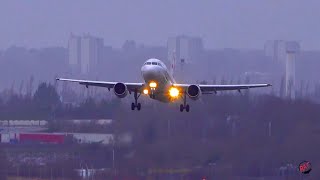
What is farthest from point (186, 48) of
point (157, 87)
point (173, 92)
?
point (157, 87)

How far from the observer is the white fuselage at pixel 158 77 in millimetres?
58656

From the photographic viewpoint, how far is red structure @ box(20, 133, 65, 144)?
67312mm

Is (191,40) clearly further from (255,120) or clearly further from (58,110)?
(255,120)

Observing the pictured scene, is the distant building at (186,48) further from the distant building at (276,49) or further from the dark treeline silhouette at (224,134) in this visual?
the dark treeline silhouette at (224,134)

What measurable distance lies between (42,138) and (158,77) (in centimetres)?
1170

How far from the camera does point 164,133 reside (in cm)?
6425

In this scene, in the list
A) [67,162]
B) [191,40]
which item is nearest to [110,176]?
[67,162]

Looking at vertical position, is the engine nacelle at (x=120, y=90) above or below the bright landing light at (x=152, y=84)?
below

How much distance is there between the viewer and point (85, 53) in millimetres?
143750

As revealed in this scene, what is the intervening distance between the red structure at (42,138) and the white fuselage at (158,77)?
8.46 meters

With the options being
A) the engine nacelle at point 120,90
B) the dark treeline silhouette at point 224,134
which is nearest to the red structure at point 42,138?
the dark treeline silhouette at point 224,134

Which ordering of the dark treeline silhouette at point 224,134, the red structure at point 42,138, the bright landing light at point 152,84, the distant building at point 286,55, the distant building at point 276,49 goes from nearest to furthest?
the bright landing light at point 152,84 < the dark treeline silhouette at point 224,134 < the red structure at point 42,138 < the distant building at point 286,55 < the distant building at point 276,49

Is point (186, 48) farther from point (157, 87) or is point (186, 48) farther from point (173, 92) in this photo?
point (157, 87)

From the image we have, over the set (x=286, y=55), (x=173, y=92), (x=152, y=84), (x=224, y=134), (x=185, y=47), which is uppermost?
(x=185, y=47)
